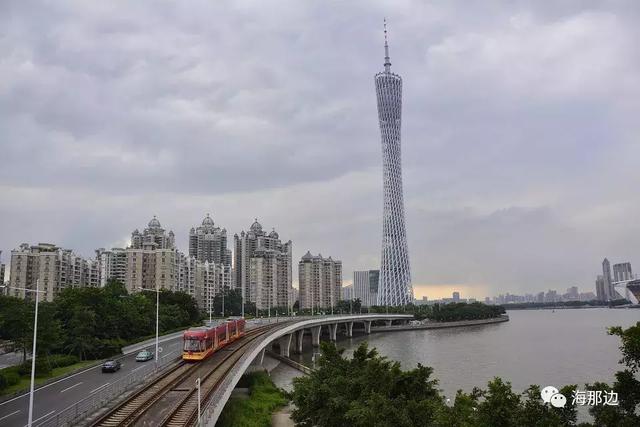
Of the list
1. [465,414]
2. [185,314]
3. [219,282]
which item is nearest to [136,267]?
[219,282]

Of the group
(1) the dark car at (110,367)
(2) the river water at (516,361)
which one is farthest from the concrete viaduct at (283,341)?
(1) the dark car at (110,367)

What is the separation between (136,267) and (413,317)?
61761 millimetres

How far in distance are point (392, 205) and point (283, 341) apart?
65487mm

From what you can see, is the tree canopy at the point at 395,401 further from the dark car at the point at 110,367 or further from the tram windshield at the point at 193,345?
the dark car at the point at 110,367

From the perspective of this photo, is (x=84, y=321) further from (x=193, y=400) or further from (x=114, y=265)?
(x=114, y=265)

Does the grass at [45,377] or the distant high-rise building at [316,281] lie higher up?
the distant high-rise building at [316,281]

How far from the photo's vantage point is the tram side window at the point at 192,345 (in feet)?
103

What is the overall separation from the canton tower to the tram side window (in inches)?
3615

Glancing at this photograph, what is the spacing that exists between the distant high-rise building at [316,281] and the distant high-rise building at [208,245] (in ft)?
81.0

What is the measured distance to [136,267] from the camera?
100250mm

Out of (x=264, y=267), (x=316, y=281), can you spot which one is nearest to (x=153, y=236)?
(x=264, y=267)

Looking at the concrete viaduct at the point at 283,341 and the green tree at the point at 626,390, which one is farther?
the concrete viaduct at the point at 283,341

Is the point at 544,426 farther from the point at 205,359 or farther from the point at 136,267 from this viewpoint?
the point at 136,267

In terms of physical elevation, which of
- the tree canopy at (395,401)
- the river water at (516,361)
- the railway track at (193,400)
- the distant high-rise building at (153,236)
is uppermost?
the distant high-rise building at (153,236)
